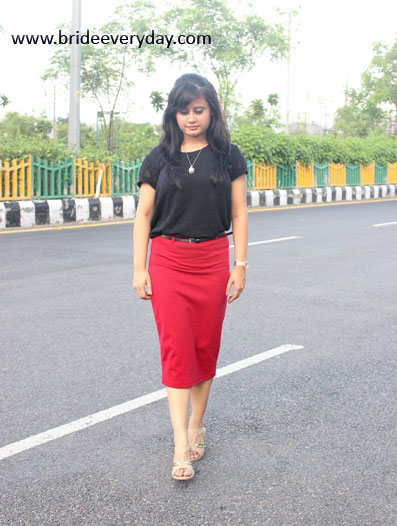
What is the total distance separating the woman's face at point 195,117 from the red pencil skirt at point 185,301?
45 cm

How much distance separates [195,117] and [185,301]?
74cm

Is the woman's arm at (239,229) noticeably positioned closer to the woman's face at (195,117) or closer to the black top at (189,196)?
the black top at (189,196)

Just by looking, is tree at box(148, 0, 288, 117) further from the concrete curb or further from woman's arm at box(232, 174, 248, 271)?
woman's arm at box(232, 174, 248, 271)

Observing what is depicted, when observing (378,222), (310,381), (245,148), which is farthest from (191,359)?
(245,148)

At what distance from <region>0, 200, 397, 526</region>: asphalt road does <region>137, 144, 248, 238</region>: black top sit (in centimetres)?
97

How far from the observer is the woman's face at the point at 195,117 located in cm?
292

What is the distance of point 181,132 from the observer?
2990 millimetres

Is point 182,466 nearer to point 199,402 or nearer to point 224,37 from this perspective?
point 199,402

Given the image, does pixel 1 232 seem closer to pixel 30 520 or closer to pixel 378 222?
pixel 378 222

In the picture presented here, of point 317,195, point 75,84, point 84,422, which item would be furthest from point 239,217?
point 317,195

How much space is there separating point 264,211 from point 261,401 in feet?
41.6

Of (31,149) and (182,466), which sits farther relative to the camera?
(31,149)

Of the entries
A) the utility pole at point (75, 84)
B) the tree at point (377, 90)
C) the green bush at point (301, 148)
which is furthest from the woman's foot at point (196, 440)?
the tree at point (377, 90)

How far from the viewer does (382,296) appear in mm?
6488
